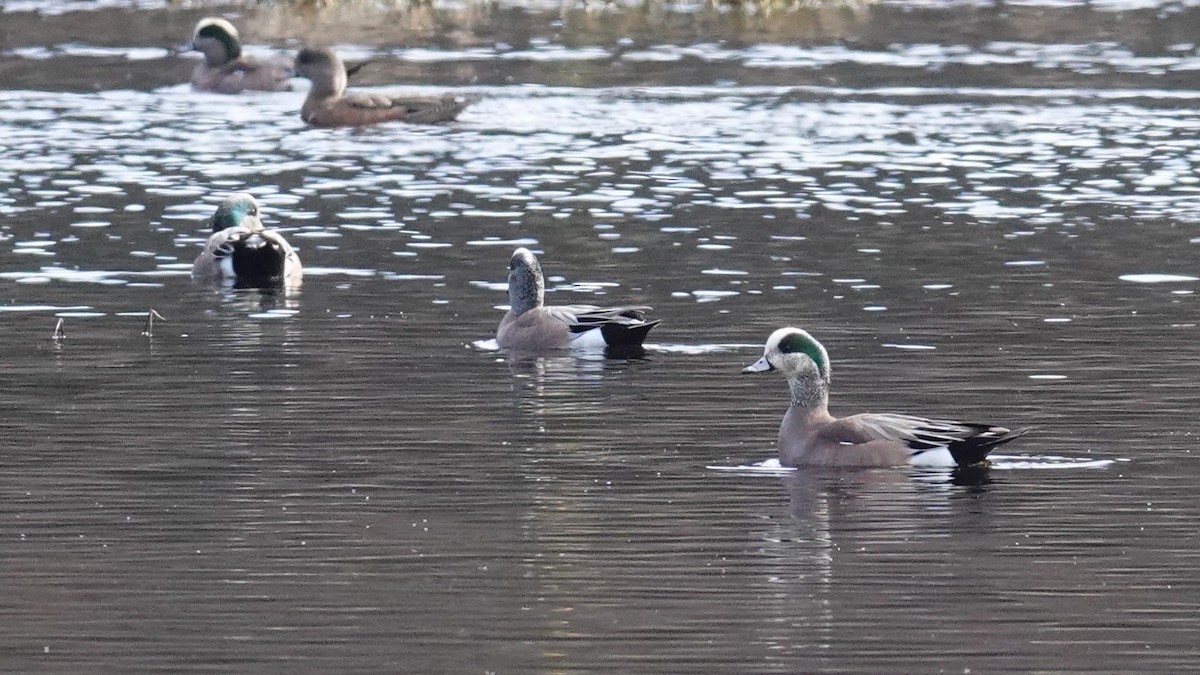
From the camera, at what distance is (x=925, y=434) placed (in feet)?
41.7

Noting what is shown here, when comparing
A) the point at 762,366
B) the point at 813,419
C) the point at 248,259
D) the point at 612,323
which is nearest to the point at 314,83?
the point at 248,259

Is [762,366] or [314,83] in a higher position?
[762,366]

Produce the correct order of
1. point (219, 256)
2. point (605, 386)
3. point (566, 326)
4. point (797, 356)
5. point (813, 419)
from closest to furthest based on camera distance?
1. point (813, 419)
2. point (797, 356)
3. point (605, 386)
4. point (566, 326)
5. point (219, 256)

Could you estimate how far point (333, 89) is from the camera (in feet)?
110

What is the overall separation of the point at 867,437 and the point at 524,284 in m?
5.17

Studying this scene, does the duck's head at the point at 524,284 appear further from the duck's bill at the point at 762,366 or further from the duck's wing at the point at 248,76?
the duck's wing at the point at 248,76

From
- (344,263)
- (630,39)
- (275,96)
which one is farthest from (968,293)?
(630,39)

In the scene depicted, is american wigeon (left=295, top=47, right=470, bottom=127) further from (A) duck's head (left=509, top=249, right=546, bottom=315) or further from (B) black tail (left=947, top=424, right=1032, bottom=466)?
(B) black tail (left=947, top=424, right=1032, bottom=466)

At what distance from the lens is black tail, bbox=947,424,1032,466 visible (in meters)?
12.6

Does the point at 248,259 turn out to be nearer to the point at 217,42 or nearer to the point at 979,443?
the point at 979,443

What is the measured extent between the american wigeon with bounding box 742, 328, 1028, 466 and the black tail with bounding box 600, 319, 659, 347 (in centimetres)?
316

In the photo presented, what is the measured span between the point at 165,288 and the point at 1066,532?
401 inches

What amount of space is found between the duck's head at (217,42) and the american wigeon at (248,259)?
16016 mm

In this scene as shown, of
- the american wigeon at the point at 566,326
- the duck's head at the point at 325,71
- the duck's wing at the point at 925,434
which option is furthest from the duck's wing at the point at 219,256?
the duck's head at the point at 325,71
